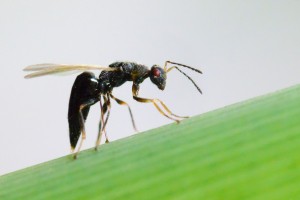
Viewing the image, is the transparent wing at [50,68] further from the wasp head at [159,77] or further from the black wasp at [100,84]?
the wasp head at [159,77]

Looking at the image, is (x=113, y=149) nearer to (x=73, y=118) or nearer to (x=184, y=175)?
(x=184, y=175)

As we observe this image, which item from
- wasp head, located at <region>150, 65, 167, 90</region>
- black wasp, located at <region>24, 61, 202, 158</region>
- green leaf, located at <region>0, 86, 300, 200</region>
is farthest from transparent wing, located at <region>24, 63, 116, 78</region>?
green leaf, located at <region>0, 86, 300, 200</region>

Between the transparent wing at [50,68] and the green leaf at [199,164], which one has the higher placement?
the green leaf at [199,164]

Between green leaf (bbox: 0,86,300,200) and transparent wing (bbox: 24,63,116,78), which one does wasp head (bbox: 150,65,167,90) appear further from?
green leaf (bbox: 0,86,300,200)

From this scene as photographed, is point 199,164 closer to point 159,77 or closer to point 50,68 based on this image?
point 50,68

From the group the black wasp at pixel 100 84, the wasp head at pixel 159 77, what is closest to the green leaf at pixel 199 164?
the black wasp at pixel 100 84
